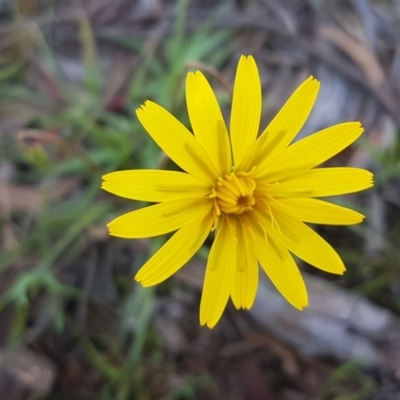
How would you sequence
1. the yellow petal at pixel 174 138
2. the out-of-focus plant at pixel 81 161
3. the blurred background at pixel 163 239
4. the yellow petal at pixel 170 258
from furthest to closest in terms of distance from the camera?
1. the out-of-focus plant at pixel 81 161
2. the blurred background at pixel 163 239
3. the yellow petal at pixel 170 258
4. the yellow petal at pixel 174 138

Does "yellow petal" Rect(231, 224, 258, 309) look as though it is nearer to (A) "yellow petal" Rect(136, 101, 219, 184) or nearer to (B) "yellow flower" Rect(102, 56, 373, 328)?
(B) "yellow flower" Rect(102, 56, 373, 328)

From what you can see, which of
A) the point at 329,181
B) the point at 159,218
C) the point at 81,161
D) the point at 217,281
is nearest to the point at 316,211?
the point at 329,181

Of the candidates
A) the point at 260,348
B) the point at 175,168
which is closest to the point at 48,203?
the point at 175,168

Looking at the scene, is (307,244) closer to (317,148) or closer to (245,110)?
(317,148)

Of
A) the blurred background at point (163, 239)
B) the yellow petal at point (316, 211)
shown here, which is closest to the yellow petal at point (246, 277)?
the yellow petal at point (316, 211)

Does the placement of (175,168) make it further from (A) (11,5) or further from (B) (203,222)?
(A) (11,5)

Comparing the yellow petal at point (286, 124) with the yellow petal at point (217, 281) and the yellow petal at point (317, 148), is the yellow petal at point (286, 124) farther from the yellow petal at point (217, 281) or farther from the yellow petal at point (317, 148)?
the yellow petal at point (217, 281)
